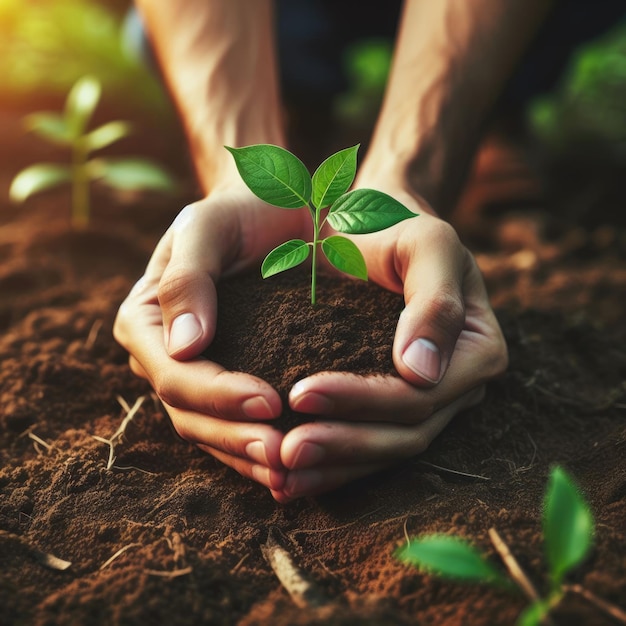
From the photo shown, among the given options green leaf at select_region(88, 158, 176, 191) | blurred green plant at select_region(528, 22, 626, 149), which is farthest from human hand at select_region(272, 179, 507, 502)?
blurred green plant at select_region(528, 22, 626, 149)

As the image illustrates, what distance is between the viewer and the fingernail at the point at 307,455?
4.50ft

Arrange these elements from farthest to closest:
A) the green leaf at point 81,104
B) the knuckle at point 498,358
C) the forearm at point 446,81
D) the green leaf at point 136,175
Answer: the green leaf at point 81,104 → the green leaf at point 136,175 → the forearm at point 446,81 → the knuckle at point 498,358

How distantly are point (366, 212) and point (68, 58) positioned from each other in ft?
13.9

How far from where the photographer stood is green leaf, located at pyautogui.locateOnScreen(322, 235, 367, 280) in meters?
1.50

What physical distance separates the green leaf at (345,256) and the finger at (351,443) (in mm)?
342

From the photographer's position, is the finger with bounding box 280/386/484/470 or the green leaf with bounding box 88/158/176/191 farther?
the green leaf with bounding box 88/158/176/191

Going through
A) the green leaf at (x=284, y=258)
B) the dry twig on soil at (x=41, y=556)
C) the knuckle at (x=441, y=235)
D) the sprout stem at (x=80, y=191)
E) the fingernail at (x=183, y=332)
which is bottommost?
the sprout stem at (x=80, y=191)

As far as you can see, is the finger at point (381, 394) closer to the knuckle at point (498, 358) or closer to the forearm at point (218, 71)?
the knuckle at point (498, 358)

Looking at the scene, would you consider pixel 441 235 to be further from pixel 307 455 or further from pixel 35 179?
pixel 35 179

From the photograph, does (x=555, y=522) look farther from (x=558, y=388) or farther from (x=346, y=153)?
(x=558, y=388)

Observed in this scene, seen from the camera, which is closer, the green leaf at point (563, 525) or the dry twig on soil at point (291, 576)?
the green leaf at point (563, 525)

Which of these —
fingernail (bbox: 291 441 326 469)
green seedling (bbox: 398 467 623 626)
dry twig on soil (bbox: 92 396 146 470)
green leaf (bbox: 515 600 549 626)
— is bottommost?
dry twig on soil (bbox: 92 396 146 470)

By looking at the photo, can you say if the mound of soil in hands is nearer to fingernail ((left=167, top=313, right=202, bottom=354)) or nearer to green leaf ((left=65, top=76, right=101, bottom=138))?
fingernail ((left=167, top=313, right=202, bottom=354))

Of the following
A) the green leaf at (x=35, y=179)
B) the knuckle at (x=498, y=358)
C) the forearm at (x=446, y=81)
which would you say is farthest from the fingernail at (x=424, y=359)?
the green leaf at (x=35, y=179)
